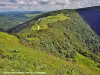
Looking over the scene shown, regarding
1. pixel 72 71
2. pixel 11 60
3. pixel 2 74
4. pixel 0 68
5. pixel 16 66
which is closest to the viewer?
pixel 2 74

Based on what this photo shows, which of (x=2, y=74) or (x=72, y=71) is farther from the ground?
(x=2, y=74)

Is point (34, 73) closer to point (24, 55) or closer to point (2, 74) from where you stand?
point (2, 74)

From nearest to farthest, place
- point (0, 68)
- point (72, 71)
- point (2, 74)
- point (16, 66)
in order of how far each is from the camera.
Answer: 1. point (2, 74)
2. point (0, 68)
3. point (16, 66)
4. point (72, 71)

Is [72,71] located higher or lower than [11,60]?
lower

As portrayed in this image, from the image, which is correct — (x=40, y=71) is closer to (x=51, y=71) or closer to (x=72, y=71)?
(x=51, y=71)

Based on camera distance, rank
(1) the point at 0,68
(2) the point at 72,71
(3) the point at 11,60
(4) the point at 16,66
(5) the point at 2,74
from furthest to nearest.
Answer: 1. (2) the point at 72,71
2. (3) the point at 11,60
3. (4) the point at 16,66
4. (1) the point at 0,68
5. (5) the point at 2,74

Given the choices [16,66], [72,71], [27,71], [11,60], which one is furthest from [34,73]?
[72,71]

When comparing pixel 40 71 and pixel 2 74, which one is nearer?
pixel 2 74

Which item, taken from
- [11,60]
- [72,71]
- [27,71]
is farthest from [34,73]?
[72,71]

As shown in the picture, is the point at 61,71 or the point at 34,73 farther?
the point at 61,71
